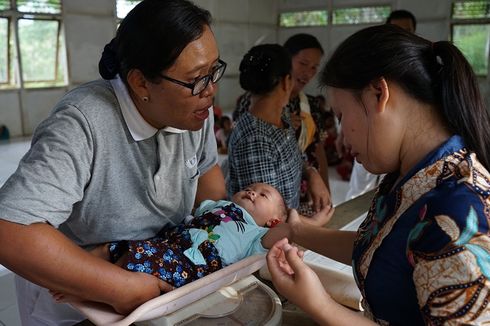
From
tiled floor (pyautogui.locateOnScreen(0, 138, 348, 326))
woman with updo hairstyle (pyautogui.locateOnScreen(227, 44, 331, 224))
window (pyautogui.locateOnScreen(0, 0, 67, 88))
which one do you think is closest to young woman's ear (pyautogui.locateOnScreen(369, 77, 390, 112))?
woman with updo hairstyle (pyautogui.locateOnScreen(227, 44, 331, 224))

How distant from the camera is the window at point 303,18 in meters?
8.64

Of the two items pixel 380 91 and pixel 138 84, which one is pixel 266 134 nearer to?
pixel 138 84

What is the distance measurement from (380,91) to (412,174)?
6.7 inches

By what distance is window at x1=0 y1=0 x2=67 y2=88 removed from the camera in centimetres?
597

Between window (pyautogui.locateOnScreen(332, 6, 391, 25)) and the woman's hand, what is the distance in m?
7.90

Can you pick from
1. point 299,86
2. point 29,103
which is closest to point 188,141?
point 299,86

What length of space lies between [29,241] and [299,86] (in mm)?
1981

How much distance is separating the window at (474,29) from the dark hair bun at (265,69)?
5.88 m

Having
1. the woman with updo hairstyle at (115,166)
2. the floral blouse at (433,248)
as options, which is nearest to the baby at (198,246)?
the woman with updo hairstyle at (115,166)

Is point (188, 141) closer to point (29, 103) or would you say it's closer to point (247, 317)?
point (247, 317)

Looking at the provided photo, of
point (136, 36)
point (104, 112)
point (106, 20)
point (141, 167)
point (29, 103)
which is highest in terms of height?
point (106, 20)

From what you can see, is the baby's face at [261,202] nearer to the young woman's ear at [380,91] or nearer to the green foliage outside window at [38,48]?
the young woman's ear at [380,91]

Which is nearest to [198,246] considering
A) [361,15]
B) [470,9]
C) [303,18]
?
[470,9]

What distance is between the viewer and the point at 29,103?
634 centimetres
